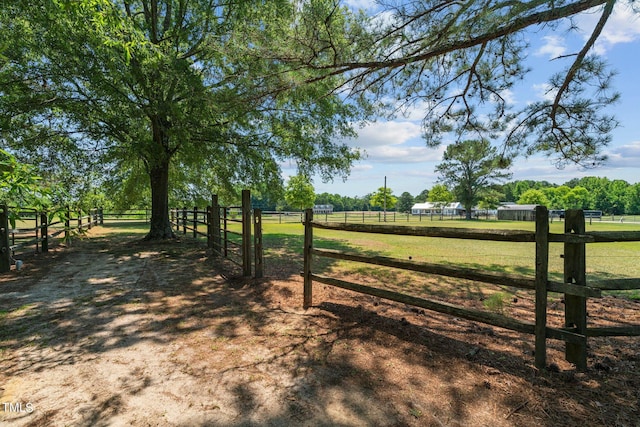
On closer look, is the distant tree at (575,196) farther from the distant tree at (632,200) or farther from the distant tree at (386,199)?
the distant tree at (386,199)

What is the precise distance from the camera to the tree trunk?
11763 mm

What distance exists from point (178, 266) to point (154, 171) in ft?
19.0

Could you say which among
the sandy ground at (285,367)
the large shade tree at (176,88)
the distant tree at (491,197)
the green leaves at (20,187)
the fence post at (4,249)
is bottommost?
the sandy ground at (285,367)

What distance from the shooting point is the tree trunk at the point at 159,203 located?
11763 mm

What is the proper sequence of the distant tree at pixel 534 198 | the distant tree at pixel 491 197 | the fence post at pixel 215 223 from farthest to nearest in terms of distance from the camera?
1. the distant tree at pixel 534 198
2. the distant tree at pixel 491 197
3. the fence post at pixel 215 223

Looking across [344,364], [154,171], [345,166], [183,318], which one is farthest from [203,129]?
[344,364]

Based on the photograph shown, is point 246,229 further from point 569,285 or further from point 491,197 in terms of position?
point 491,197

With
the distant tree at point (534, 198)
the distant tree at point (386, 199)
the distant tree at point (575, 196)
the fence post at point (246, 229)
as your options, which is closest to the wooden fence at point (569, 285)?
the fence post at point (246, 229)

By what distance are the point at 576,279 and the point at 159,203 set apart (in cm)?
1204

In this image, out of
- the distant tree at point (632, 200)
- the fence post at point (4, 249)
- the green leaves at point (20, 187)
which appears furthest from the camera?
the distant tree at point (632, 200)

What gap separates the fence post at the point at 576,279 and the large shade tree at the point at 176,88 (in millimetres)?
3893

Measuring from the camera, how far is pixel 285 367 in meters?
2.82

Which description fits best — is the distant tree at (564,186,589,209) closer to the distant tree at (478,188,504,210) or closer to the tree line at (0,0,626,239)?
the distant tree at (478,188,504,210)

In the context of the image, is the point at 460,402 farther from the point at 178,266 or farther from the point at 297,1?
the point at 178,266
